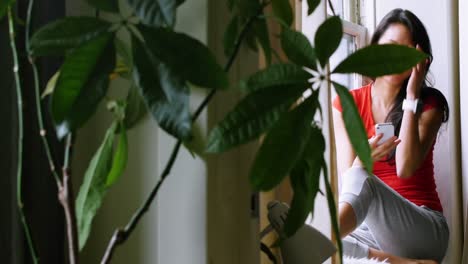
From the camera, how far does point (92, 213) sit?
552 millimetres

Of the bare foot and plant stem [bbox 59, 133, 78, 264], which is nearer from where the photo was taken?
plant stem [bbox 59, 133, 78, 264]

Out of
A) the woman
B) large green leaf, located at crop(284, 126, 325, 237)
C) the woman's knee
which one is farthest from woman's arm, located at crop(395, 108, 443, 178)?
large green leaf, located at crop(284, 126, 325, 237)

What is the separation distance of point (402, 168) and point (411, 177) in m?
0.06

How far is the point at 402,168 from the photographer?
1.95 metres

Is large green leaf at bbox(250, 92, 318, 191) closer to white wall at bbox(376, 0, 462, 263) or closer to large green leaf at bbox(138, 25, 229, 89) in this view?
large green leaf at bbox(138, 25, 229, 89)

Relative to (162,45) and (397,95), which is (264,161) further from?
(397,95)

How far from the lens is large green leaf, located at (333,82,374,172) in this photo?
1.59ft

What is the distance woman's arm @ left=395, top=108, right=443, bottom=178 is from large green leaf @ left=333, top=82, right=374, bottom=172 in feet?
5.04

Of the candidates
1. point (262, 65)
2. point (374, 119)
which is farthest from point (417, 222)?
point (262, 65)

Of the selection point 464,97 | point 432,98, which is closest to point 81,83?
point 432,98

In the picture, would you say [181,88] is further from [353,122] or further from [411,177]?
[411,177]

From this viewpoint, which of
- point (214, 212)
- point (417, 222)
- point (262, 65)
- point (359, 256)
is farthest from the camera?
point (417, 222)

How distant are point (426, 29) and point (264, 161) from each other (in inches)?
72.3

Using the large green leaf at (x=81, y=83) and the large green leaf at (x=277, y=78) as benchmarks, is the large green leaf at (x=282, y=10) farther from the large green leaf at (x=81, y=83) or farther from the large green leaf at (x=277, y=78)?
the large green leaf at (x=81, y=83)
